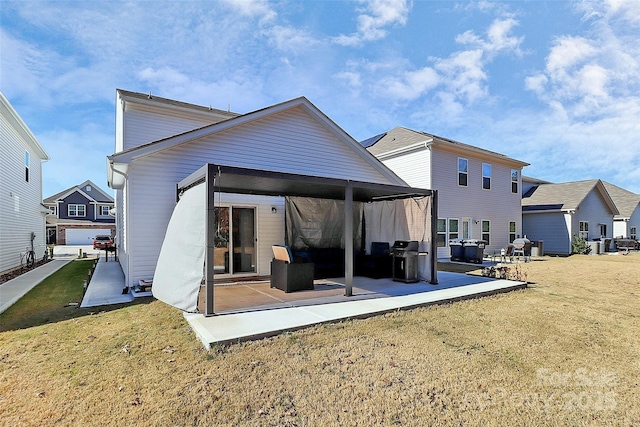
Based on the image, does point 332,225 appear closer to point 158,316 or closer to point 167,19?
point 158,316

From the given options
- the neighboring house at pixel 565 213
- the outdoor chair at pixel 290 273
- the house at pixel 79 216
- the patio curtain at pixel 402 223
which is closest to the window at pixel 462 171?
the patio curtain at pixel 402 223

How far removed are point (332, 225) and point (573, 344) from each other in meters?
6.88

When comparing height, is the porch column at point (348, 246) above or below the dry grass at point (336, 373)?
above

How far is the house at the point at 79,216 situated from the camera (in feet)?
113

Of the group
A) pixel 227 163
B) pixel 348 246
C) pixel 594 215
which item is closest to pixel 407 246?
pixel 348 246

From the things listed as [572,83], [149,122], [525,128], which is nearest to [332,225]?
[149,122]

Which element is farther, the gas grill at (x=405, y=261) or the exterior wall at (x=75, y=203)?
the exterior wall at (x=75, y=203)

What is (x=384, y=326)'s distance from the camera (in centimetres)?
520

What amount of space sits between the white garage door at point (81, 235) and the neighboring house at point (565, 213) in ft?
130

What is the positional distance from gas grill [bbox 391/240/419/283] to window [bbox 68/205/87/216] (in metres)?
38.9

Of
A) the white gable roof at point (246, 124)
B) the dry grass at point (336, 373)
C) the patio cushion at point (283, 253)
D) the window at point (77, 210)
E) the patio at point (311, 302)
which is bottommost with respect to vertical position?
the dry grass at point (336, 373)

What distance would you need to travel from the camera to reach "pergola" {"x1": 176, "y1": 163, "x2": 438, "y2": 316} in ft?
17.5

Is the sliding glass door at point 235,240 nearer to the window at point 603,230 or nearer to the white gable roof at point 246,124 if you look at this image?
the white gable roof at point 246,124

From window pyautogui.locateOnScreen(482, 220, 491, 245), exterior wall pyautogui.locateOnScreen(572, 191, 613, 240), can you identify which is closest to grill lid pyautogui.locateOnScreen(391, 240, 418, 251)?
window pyautogui.locateOnScreen(482, 220, 491, 245)
